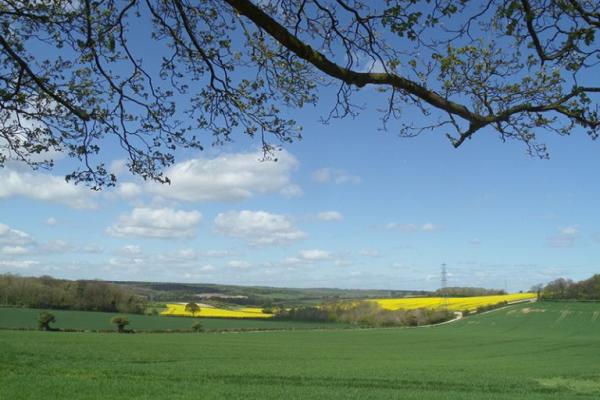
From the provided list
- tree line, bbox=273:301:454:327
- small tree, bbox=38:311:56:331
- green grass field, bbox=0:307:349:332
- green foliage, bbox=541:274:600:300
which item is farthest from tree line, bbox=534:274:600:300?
small tree, bbox=38:311:56:331

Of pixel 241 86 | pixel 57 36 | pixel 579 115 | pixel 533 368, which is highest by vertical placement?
pixel 57 36

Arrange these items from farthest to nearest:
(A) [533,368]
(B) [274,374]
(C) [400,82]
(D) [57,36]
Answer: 1. (A) [533,368]
2. (B) [274,374]
3. (D) [57,36]
4. (C) [400,82]

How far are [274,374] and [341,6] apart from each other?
1627 centimetres

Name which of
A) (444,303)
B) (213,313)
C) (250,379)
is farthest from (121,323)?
(444,303)

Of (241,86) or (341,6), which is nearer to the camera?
(341,6)

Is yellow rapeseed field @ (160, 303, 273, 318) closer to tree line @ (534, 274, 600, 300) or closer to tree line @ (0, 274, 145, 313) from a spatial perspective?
tree line @ (0, 274, 145, 313)

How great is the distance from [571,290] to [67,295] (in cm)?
8360

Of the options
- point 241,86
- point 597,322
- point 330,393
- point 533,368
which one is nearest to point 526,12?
point 241,86

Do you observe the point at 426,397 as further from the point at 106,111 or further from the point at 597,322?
the point at 597,322

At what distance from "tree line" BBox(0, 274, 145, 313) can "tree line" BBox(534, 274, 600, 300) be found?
69.4m

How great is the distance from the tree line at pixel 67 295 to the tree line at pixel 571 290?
228 ft

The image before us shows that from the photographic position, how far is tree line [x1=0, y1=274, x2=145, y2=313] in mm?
85375

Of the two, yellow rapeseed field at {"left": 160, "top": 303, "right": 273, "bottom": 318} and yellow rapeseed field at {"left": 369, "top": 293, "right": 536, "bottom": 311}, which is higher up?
yellow rapeseed field at {"left": 369, "top": 293, "right": 536, "bottom": 311}

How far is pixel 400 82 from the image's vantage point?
6.61m
